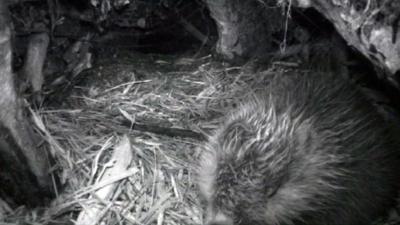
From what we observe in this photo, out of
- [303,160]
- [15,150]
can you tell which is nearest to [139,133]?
[15,150]

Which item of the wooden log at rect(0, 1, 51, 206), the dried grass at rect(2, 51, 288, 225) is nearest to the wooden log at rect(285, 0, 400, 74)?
the dried grass at rect(2, 51, 288, 225)

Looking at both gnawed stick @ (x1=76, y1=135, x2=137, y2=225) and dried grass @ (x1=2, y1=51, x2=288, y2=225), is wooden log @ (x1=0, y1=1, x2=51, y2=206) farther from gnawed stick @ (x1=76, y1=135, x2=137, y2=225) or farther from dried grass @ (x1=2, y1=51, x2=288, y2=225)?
gnawed stick @ (x1=76, y1=135, x2=137, y2=225)

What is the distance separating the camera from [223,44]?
3586 millimetres

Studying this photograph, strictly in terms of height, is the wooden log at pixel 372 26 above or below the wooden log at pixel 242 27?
above

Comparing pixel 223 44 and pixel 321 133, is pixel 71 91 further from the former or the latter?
pixel 321 133

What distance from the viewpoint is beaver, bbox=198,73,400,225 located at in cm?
248

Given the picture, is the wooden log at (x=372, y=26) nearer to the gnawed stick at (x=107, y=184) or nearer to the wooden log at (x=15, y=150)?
the gnawed stick at (x=107, y=184)

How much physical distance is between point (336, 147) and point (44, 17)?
1.97 meters

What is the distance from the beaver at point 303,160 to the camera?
248cm

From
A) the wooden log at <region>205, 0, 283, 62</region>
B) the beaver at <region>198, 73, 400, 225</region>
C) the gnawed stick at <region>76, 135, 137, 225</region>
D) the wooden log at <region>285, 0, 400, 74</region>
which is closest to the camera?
the wooden log at <region>285, 0, 400, 74</region>

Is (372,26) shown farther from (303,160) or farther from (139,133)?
(139,133)

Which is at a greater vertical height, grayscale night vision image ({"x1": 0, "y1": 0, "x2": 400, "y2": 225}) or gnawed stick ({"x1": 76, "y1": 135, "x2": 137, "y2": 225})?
grayscale night vision image ({"x1": 0, "y1": 0, "x2": 400, "y2": 225})

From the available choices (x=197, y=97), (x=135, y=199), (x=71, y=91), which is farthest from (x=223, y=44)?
(x=135, y=199)

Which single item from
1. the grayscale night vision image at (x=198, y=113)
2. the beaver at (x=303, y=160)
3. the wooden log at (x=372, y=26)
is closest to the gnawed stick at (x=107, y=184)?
the grayscale night vision image at (x=198, y=113)
